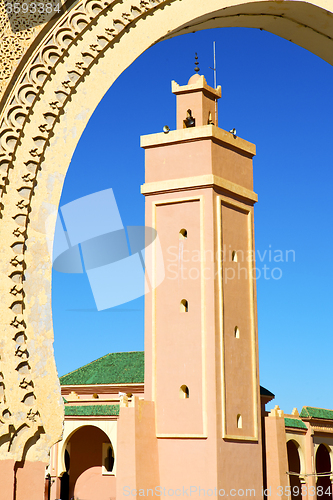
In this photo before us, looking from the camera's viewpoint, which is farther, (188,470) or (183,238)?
(183,238)

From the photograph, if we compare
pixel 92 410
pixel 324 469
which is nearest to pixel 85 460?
pixel 92 410

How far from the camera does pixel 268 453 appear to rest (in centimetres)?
1584

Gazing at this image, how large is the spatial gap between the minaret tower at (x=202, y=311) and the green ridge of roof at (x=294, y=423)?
11.7ft

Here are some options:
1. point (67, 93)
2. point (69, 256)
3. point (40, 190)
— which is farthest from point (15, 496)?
point (69, 256)

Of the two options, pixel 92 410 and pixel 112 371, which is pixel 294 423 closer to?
pixel 92 410

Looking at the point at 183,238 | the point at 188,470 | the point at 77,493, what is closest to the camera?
the point at 188,470

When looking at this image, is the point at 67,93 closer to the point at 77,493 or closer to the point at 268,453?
the point at 268,453

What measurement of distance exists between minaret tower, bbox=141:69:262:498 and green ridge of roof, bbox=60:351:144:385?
5.92 meters

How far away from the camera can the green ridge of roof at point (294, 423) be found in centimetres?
1847

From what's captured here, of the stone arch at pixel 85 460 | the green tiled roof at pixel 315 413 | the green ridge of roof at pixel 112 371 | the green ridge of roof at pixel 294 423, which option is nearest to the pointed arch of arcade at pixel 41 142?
the green ridge of roof at pixel 294 423

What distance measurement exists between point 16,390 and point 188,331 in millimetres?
11715

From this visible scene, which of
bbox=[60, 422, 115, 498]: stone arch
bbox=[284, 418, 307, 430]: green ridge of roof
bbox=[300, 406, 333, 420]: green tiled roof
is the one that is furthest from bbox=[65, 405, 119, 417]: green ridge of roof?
bbox=[300, 406, 333, 420]: green tiled roof

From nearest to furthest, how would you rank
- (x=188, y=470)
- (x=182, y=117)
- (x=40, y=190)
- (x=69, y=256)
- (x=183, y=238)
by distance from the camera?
(x=40, y=190) < (x=69, y=256) < (x=188, y=470) < (x=183, y=238) < (x=182, y=117)

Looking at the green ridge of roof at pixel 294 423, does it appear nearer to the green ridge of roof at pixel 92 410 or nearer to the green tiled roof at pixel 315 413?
the green tiled roof at pixel 315 413
